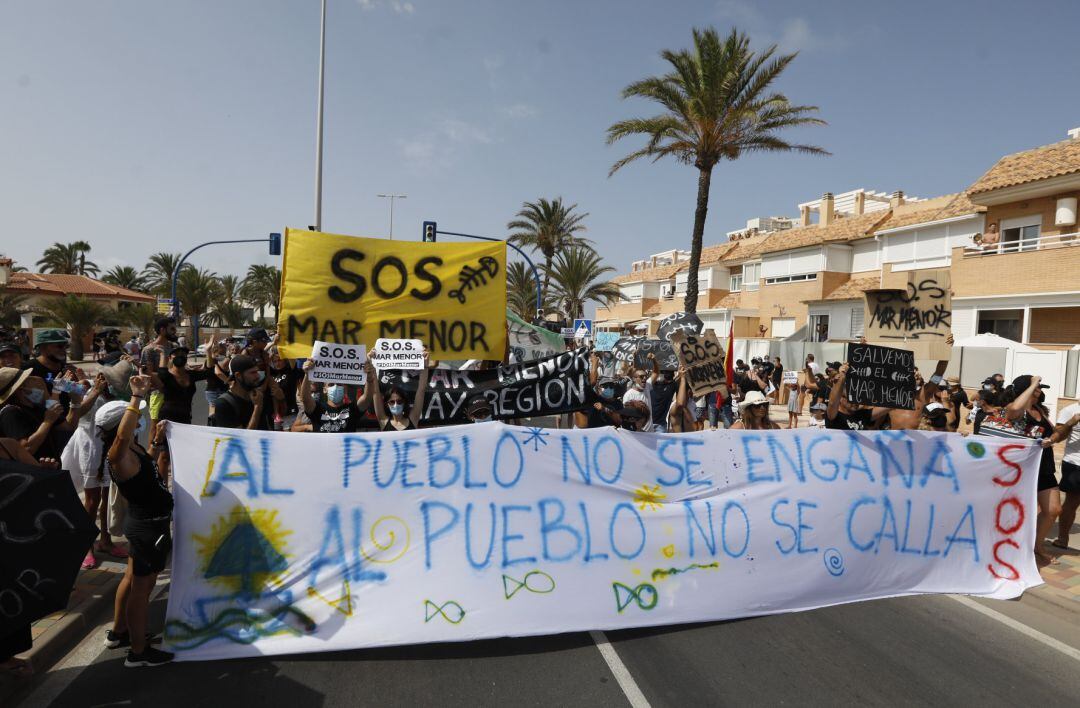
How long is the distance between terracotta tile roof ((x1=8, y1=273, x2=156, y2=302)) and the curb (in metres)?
48.6

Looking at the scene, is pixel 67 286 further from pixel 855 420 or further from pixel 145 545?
pixel 855 420

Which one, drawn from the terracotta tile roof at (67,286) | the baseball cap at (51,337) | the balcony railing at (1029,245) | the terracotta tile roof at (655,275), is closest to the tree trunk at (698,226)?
the balcony railing at (1029,245)

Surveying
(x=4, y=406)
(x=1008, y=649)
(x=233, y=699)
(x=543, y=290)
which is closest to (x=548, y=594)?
(x=233, y=699)

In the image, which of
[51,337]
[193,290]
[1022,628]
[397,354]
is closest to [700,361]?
[397,354]

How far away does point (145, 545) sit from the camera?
3488mm

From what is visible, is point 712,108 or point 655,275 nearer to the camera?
point 712,108

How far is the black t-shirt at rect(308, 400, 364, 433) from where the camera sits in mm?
5414

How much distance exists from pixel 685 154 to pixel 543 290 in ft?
56.9

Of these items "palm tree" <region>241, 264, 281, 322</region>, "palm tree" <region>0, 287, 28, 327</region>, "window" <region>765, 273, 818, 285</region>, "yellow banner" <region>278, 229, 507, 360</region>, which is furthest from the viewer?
"palm tree" <region>241, 264, 281, 322</region>

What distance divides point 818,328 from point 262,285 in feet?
140

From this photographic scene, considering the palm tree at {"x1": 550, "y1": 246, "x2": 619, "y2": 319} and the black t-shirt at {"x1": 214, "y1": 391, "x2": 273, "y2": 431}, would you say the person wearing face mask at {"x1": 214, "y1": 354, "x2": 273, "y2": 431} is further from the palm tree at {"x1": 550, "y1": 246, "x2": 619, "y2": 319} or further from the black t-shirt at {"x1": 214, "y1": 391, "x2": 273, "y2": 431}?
the palm tree at {"x1": 550, "y1": 246, "x2": 619, "y2": 319}

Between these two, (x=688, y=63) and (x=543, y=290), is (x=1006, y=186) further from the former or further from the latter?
(x=543, y=290)

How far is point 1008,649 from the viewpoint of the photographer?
4.02 meters

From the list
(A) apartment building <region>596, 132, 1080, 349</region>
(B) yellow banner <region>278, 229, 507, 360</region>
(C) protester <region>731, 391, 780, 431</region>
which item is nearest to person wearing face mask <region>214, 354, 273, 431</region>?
(B) yellow banner <region>278, 229, 507, 360</region>
